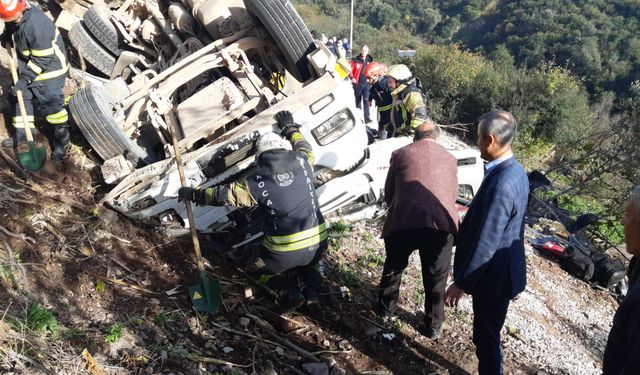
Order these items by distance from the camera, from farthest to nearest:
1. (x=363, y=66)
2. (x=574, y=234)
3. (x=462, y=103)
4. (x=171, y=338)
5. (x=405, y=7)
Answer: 1. (x=405, y=7)
2. (x=462, y=103)
3. (x=363, y=66)
4. (x=574, y=234)
5. (x=171, y=338)

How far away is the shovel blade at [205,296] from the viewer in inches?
130

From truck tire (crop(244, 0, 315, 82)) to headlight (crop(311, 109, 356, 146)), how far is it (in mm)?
607

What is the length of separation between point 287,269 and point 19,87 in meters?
2.64

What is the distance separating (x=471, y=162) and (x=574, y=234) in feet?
8.81

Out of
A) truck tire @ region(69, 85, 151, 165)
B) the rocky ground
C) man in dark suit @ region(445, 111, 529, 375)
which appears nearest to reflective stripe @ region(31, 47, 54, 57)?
truck tire @ region(69, 85, 151, 165)

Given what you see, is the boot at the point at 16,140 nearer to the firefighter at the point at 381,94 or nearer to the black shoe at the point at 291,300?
the black shoe at the point at 291,300

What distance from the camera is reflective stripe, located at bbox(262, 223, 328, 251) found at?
131 inches

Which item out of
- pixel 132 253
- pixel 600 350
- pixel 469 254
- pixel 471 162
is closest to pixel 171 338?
pixel 132 253

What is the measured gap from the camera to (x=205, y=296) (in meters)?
3.34

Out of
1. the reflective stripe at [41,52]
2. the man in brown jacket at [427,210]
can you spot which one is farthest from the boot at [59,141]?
the man in brown jacket at [427,210]

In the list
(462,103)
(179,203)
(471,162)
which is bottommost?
(462,103)

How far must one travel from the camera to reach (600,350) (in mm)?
4457

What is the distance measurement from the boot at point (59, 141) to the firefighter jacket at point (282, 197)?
1.67m

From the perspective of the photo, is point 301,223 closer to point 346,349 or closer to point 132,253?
point 346,349
